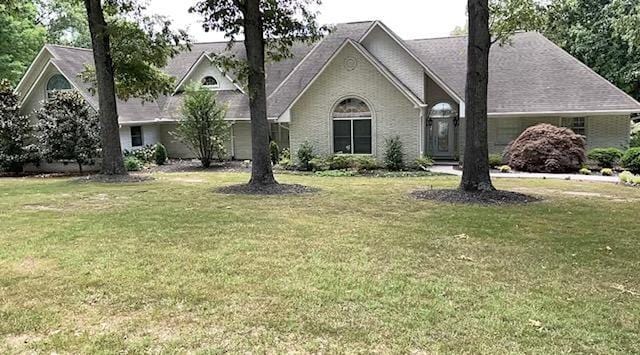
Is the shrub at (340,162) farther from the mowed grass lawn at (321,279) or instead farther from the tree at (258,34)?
the mowed grass lawn at (321,279)

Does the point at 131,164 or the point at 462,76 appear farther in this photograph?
the point at 462,76

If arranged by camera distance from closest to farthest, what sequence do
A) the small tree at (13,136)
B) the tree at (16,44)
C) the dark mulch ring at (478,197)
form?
the dark mulch ring at (478,197) < the small tree at (13,136) < the tree at (16,44)

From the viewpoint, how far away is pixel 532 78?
22.4 meters

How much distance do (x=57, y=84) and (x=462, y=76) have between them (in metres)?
19.2

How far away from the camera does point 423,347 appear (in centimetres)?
382

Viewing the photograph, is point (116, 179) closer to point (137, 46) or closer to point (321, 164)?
point (137, 46)

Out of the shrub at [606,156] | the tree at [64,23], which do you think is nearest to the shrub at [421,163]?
the shrub at [606,156]

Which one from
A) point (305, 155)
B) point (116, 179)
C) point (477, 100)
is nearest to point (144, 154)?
point (116, 179)

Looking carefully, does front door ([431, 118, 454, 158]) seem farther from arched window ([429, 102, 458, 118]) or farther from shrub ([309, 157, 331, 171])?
shrub ([309, 157, 331, 171])

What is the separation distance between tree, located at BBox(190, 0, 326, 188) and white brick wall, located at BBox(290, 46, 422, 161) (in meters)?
5.38

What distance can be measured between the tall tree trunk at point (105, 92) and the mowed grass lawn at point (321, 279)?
7.37m

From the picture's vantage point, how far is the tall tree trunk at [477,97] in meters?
12.1

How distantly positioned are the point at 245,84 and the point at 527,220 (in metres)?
8.79

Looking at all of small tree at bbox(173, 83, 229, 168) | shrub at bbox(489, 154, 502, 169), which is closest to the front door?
shrub at bbox(489, 154, 502, 169)
